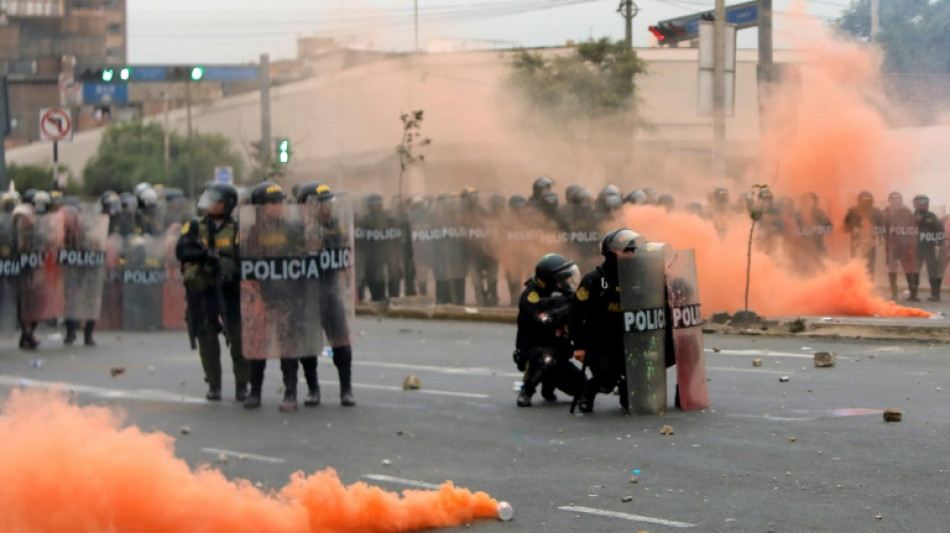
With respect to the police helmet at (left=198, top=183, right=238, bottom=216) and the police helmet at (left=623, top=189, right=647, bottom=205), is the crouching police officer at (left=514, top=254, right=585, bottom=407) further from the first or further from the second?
the police helmet at (left=623, top=189, right=647, bottom=205)

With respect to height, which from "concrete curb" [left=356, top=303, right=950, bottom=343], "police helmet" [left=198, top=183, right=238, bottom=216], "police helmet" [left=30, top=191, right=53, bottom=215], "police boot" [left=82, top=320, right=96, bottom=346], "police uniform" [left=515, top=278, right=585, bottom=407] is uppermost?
"police helmet" [left=198, top=183, right=238, bottom=216]

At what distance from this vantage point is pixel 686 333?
34.9 feet

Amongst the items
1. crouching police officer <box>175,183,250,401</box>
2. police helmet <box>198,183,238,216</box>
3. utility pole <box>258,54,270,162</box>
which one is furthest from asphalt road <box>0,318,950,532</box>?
utility pole <box>258,54,270,162</box>

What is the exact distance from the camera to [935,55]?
26.5 meters

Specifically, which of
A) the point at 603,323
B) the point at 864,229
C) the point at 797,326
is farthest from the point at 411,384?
the point at 864,229

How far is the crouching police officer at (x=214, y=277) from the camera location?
39.9ft

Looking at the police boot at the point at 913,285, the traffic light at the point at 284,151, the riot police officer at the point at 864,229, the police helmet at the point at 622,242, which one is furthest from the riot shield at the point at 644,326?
the traffic light at the point at 284,151

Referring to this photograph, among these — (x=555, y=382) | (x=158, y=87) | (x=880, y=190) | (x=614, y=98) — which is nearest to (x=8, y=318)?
(x=555, y=382)

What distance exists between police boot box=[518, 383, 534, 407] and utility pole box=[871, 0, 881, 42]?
17.5 meters

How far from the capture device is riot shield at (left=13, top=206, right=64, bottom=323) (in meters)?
17.8

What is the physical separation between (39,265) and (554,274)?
8.99 metres

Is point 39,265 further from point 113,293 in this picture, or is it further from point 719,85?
point 719,85

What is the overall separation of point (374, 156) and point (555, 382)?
1526 inches

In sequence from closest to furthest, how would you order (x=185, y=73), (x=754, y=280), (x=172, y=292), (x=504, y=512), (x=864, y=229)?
(x=504, y=512) → (x=754, y=280) → (x=172, y=292) → (x=864, y=229) → (x=185, y=73)
